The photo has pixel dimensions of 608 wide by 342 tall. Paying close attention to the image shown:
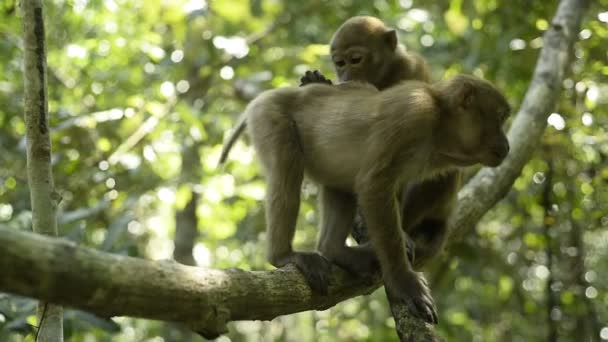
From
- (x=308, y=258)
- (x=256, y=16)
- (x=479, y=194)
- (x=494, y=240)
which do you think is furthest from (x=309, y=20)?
(x=308, y=258)

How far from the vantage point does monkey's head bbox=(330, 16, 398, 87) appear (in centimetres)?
715

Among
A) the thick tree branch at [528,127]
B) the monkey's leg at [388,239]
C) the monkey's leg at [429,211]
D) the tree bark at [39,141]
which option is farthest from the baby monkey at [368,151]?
the tree bark at [39,141]

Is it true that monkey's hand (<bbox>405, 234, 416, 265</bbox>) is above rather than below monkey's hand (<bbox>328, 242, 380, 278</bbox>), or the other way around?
below

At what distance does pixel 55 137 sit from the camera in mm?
8055

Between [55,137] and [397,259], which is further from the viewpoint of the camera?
[55,137]

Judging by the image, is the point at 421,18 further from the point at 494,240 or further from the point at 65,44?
the point at 65,44

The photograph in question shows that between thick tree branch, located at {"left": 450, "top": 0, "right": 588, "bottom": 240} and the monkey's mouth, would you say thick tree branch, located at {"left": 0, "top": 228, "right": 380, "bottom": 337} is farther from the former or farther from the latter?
thick tree branch, located at {"left": 450, "top": 0, "right": 588, "bottom": 240}

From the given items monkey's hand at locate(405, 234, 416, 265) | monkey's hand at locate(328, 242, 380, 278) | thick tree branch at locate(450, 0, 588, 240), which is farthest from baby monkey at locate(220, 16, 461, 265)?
monkey's hand at locate(328, 242, 380, 278)

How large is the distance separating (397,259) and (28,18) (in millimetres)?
2822

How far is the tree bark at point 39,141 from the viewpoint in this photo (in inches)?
154

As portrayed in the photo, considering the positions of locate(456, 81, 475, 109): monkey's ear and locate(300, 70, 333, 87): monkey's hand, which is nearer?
locate(456, 81, 475, 109): monkey's ear

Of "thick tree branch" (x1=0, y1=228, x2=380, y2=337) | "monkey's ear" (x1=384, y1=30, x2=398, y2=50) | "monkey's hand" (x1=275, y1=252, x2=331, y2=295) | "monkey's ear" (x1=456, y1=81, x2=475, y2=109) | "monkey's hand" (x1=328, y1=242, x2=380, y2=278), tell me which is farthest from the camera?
"monkey's ear" (x1=384, y1=30, x2=398, y2=50)

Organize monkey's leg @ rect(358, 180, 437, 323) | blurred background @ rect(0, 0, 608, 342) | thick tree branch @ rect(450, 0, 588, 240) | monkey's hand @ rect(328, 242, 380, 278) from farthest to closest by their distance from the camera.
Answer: blurred background @ rect(0, 0, 608, 342) → thick tree branch @ rect(450, 0, 588, 240) → monkey's hand @ rect(328, 242, 380, 278) → monkey's leg @ rect(358, 180, 437, 323)

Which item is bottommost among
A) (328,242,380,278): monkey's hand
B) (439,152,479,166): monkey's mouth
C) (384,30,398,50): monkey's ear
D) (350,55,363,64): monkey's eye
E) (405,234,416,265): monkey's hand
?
(405,234,416,265): monkey's hand
